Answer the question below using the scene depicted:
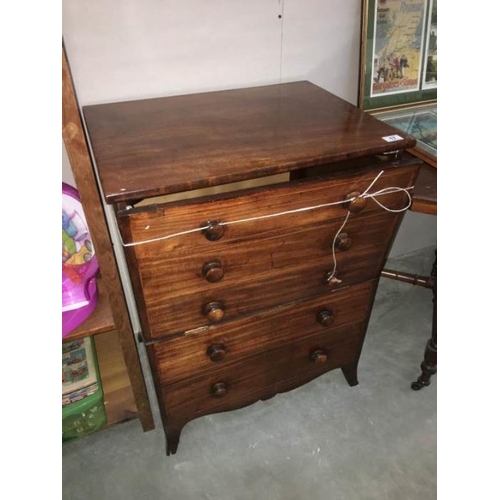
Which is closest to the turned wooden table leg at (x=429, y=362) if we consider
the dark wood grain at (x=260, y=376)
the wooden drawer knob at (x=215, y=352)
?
the dark wood grain at (x=260, y=376)

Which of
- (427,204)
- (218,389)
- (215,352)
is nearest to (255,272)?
(215,352)

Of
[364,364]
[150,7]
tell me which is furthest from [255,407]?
[150,7]

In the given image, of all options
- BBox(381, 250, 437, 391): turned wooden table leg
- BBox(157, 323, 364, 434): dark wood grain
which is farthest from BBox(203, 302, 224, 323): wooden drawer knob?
BBox(381, 250, 437, 391): turned wooden table leg

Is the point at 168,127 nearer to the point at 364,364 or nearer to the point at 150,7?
the point at 150,7

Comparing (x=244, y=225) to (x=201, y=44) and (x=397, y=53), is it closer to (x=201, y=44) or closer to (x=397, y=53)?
(x=201, y=44)

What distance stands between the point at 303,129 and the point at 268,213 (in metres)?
0.24

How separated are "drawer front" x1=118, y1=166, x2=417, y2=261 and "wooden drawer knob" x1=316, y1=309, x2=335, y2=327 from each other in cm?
33

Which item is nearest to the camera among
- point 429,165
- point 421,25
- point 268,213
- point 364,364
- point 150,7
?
point 268,213

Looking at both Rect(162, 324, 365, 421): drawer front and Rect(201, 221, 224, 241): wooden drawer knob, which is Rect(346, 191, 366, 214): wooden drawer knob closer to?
Rect(201, 221, 224, 241): wooden drawer knob

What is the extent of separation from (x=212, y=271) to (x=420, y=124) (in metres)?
0.88

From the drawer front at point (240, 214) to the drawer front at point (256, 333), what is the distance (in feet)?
0.90

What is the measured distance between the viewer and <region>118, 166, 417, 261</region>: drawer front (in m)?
0.80

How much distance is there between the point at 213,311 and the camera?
1.00m

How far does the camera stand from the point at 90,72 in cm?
115
